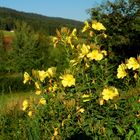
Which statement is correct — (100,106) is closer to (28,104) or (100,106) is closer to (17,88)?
(28,104)

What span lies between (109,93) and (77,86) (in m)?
0.46

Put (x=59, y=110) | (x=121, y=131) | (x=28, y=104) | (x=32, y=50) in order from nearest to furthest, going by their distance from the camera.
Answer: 1. (x=121, y=131)
2. (x=59, y=110)
3. (x=28, y=104)
4. (x=32, y=50)

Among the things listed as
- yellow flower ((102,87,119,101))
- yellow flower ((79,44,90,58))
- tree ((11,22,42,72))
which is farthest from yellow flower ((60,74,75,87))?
tree ((11,22,42,72))

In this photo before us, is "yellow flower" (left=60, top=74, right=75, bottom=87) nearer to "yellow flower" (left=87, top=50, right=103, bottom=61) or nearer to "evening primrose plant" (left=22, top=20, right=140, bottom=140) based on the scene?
"evening primrose plant" (left=22, top=20, right=140, bottom=140)

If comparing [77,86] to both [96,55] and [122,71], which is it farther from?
[122,71]

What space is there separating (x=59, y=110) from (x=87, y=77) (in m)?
0.53

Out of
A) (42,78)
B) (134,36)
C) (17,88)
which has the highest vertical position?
(42,78)

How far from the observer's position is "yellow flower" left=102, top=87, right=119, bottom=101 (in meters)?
5.31

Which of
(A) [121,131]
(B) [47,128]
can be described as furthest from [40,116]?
(A) [121,131]

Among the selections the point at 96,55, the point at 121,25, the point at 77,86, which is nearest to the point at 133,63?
the point at 96,55

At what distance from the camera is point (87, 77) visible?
559 cm

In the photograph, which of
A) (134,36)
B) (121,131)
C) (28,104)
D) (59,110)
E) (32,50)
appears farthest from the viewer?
(32,50)

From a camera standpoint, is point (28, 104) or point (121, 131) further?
point (28, 104)

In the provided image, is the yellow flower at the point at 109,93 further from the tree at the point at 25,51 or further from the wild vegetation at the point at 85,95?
the tree at the point at 25,51
